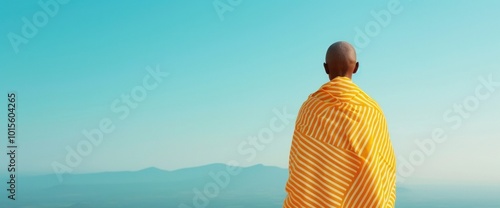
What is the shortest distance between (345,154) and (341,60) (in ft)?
2.55

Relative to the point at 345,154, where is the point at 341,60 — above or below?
above

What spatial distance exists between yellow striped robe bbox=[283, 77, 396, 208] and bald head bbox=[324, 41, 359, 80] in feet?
0.29

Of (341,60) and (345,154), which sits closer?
(345,154)

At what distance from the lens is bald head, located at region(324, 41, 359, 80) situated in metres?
4.76

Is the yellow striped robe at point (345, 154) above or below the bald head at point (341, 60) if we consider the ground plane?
below

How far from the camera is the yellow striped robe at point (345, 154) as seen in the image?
15.0ft

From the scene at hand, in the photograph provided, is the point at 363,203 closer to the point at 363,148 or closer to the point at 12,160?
the point at 363,148

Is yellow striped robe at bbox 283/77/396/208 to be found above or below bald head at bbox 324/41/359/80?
below

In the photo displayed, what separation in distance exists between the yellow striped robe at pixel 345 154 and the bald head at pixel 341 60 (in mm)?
89

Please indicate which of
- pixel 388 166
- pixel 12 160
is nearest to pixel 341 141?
pixel 388 166

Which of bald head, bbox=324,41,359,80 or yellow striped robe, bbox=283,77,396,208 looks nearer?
yellow striped robe, bbox=283,77,396,208

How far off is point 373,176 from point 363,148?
238mm

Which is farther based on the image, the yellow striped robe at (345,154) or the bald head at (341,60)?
the bald head at (341,60)

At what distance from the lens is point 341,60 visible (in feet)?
15.6
